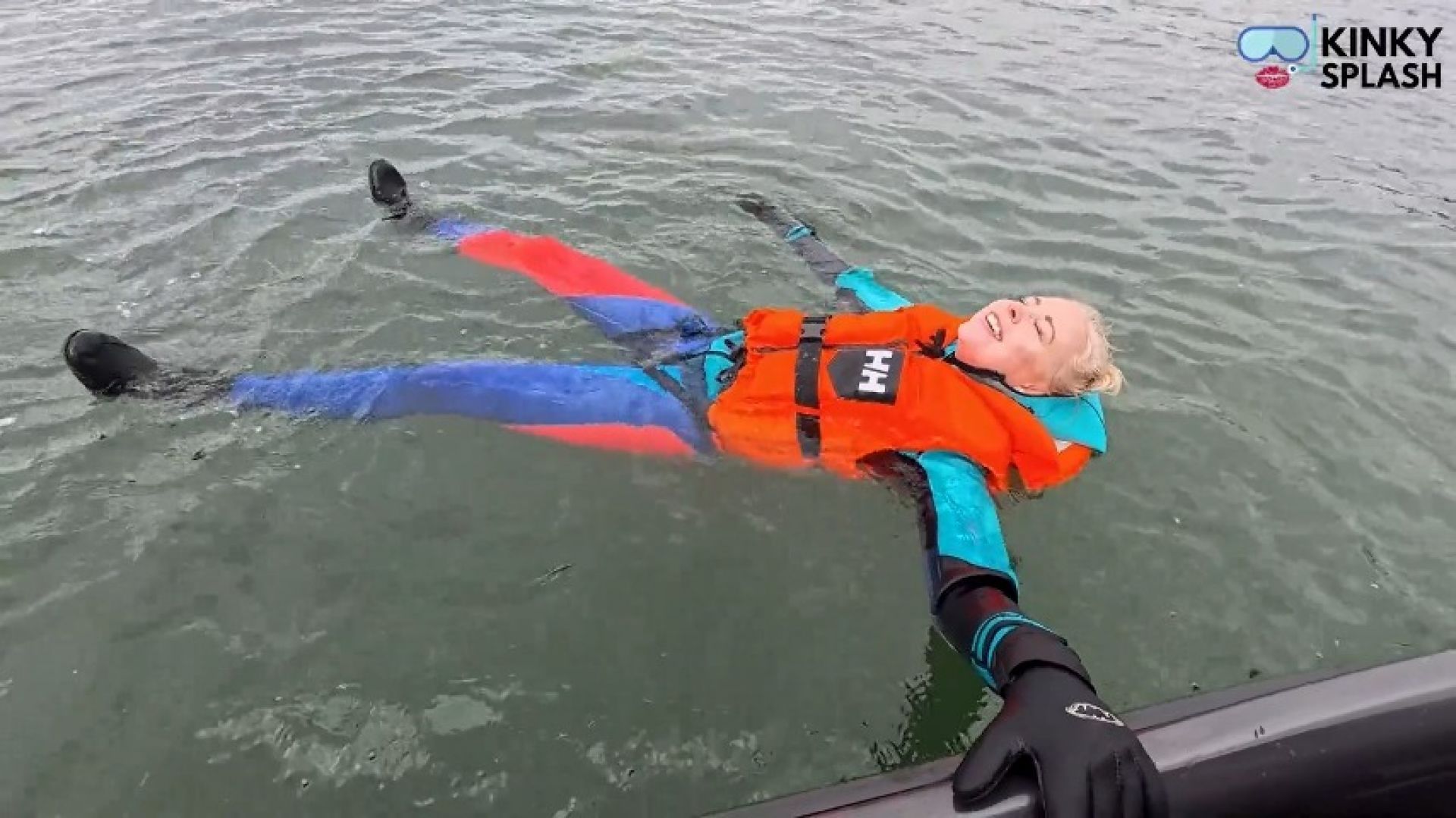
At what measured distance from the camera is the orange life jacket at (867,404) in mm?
4242

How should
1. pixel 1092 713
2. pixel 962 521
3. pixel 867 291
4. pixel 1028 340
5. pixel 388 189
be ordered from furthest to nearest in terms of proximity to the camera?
pixel 388 189
pixel 867 291
pixel 1028 340
pixel 962 521
pixel 1092 713

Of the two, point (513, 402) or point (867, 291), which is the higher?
point (867, 291)

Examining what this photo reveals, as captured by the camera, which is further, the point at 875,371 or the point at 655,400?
the point at 655,400

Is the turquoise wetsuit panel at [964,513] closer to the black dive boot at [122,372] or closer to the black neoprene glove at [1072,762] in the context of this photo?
the black neoprene glove at [1072,762]

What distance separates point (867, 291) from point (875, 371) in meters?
1.47

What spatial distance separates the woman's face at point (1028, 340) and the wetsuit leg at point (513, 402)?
5.11 feet

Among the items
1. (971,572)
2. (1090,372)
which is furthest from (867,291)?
(971,572)

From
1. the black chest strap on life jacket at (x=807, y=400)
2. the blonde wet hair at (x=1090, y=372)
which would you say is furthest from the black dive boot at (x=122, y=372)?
the blonde wet hair at (x=1090, y=372)

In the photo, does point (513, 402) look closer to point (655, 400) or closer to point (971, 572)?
point (655, 400)

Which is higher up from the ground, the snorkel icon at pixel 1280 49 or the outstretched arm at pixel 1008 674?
the snorkel icon at pixel 1280 49

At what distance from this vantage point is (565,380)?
488cm

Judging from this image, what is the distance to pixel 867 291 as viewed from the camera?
5773 millimetres

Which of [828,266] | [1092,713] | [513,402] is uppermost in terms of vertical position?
[828,266]

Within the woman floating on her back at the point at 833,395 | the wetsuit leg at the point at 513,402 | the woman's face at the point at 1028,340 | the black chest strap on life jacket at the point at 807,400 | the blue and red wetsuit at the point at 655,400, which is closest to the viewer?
the blue and red wetsuit at the point at 655,400
